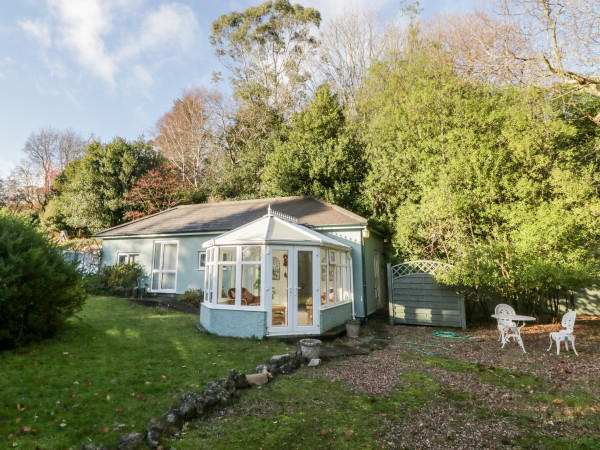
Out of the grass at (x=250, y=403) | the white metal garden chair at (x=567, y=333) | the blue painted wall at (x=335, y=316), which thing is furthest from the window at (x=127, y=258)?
the white metal garden chair at (x=567, y=333)

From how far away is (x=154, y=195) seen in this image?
2347cm

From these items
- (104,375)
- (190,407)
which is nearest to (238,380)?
(190,407)

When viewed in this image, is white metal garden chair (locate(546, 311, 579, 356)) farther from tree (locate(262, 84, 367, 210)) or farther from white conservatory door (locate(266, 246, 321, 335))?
tree (locate(262, 84, 367, 210))

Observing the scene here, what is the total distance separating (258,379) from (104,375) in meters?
2.56

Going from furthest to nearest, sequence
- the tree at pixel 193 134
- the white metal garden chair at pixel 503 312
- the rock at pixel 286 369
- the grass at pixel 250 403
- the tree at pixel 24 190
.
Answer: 1. the tree at pixel 24 190
2. the tree at pixel 193 134
3. the white metal garden chair at pixel 503 312
4. the rock at pixel 286 369
5. the grass at pixel 250 403

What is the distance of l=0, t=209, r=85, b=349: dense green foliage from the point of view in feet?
20.3

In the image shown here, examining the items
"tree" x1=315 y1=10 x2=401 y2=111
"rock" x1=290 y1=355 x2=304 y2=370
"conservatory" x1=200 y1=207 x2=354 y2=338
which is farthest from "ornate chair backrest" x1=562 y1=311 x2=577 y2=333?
"tree" x1=315 y1=10 x2=401 y2=111

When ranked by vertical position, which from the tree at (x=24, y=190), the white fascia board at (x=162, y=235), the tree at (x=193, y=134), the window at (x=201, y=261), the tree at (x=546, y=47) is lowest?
the window at (x=201, y=261)

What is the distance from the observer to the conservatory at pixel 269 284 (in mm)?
8315

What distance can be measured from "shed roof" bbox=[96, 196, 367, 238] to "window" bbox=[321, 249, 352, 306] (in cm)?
161

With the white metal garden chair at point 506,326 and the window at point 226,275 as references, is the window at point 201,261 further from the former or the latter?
the white metal garden chair at point 506,326

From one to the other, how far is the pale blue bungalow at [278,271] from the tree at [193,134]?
1347cm

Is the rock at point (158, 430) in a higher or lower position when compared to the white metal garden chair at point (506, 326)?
lower

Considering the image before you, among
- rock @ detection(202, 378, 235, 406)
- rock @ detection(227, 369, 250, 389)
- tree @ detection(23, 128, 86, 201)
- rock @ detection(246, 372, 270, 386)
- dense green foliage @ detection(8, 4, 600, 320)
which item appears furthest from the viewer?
tree @ detection(23, 128, 86, 201)
